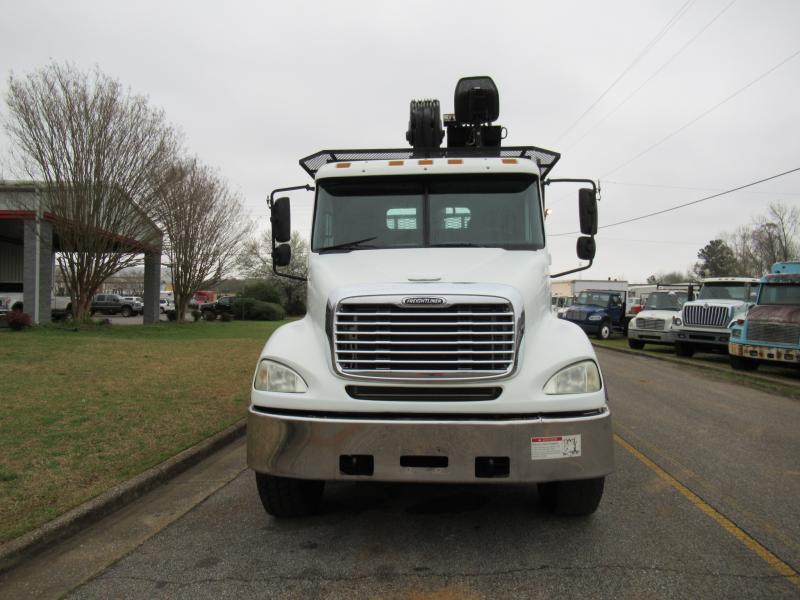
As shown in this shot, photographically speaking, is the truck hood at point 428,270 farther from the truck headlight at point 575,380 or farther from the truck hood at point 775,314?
the truck hood at point 775,314

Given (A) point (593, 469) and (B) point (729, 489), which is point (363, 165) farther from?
(B) point (729, 489)

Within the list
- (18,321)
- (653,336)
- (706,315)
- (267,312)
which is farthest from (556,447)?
(267,312)

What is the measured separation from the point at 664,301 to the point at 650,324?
4.91ft

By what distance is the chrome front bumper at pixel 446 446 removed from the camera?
11.3ft

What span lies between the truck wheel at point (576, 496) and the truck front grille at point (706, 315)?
598 inches

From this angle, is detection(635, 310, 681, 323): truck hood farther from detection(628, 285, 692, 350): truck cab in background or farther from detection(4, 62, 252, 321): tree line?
detection(4, 62, 252, 321): tree line

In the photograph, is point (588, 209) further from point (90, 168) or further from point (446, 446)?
point (90, 168)

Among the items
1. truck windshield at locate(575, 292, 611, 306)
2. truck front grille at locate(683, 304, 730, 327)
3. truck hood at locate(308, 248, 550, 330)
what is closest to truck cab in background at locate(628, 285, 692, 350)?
truck front grille at locate(683, 304, 730, 327)

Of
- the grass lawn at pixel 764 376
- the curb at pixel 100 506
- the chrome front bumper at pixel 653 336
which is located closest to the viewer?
the curb at pixel 100 506

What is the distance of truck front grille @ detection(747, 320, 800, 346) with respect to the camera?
12992 mm

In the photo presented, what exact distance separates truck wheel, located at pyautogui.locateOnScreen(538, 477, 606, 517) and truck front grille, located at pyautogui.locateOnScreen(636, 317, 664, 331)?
18070 millimetres

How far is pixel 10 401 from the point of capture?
25.2 feet

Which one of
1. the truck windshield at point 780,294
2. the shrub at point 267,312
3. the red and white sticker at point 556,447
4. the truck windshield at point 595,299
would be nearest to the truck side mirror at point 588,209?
the red and white sticker at point 556,447

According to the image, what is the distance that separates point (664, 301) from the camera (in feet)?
71.4
